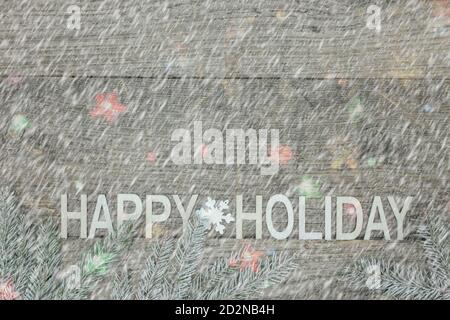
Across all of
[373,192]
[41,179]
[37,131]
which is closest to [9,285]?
[41,179]

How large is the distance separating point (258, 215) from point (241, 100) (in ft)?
0.99

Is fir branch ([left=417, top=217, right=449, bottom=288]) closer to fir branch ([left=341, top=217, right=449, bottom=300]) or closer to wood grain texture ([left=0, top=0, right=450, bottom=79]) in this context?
fir branch ([left=341, top=217, right=449, bottom=300])

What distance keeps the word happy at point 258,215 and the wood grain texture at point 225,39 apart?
1.08ft

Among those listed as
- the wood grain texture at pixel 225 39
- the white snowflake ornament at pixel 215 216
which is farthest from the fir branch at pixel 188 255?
the wood grain texture at pixel 225 39

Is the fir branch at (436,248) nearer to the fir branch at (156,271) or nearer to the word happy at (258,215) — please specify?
the word happy at (258,215)

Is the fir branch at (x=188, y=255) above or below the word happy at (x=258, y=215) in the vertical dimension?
below

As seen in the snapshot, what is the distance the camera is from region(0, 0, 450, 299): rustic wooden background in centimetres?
194

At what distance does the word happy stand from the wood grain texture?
0.33 meters

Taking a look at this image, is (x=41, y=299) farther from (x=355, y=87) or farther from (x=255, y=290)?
(x=355, y=87)

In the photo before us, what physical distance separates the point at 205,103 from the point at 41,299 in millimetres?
643

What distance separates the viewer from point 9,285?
1.88 metres

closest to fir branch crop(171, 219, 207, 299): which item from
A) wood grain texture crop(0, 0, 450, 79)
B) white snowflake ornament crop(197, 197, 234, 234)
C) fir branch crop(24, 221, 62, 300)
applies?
white snowflake ornament crop(197, 197, 234, 234)

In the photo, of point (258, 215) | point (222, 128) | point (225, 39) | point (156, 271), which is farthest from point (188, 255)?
point (225, 39)

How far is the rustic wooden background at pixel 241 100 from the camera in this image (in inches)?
76.5
